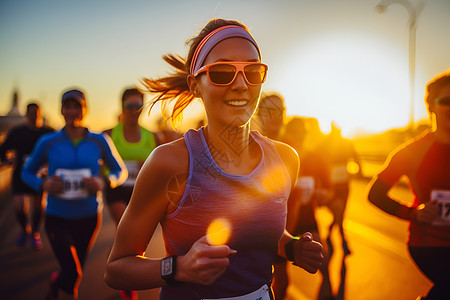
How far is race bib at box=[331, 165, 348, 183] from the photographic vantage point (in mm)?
5887

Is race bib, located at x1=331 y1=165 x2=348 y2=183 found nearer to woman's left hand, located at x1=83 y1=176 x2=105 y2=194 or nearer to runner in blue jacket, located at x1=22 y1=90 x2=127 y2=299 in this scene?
runner in blue jacket, located at x1=22 y1=90 x2=127 y2=299

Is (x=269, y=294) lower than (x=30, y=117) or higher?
lower

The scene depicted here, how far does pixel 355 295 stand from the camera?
4.09m

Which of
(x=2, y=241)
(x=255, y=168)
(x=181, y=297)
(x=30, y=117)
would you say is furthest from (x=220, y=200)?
(x=2, y=241)

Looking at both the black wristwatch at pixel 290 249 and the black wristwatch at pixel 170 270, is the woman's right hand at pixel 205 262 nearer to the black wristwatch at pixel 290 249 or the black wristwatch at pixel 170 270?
the black wristwatch at pixel 170 270

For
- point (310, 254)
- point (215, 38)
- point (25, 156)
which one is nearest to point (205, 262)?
point (310, 254)

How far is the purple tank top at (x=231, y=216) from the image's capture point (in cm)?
143

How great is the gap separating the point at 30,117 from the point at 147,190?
18.7 feet

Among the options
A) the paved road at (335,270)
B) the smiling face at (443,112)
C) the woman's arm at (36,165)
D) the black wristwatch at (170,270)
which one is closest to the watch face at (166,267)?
the black wristwatch at (170,270)

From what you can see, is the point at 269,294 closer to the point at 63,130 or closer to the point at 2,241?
the point at 63,130

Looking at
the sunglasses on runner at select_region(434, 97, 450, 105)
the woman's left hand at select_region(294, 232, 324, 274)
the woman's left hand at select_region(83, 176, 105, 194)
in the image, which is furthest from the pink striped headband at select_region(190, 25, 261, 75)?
the woman's left hand at select_region(83, 176, 105, 194)

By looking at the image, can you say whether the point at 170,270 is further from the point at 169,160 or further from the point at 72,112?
the point at 72,112

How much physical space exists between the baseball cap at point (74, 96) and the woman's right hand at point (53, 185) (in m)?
0.84

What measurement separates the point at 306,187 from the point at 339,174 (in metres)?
2.28
